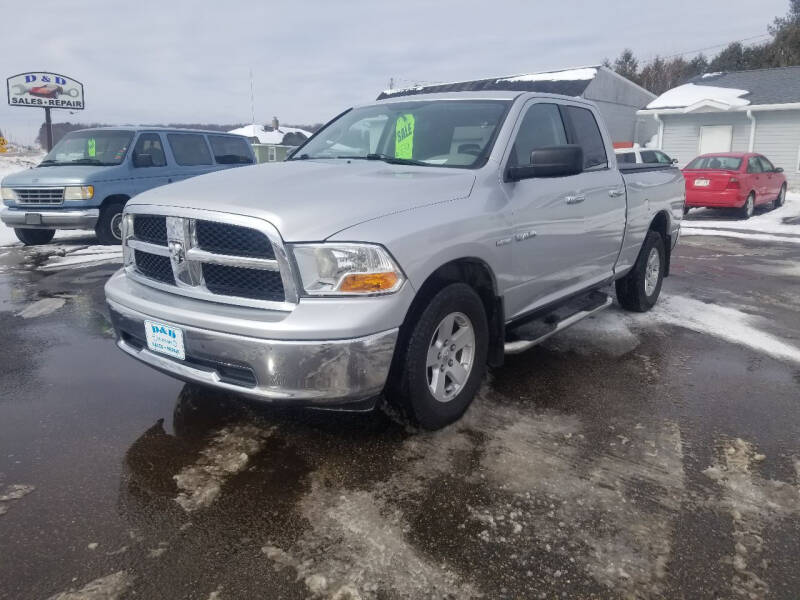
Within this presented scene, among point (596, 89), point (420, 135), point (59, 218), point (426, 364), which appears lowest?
point (426, 364)

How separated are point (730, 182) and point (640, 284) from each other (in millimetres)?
Answer: 10843

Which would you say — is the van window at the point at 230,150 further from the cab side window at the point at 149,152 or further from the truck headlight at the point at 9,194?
the truck headlight at the point at 9,194

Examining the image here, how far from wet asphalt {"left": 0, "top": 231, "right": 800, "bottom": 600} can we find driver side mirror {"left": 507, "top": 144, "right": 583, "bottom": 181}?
1.43 m

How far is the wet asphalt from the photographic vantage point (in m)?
2.36

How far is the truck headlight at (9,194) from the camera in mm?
9922

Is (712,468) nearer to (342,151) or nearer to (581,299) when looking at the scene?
(581,299)

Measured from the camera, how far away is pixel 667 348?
17.0 ft

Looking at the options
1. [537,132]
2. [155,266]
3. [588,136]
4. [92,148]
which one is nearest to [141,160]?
[92,148]

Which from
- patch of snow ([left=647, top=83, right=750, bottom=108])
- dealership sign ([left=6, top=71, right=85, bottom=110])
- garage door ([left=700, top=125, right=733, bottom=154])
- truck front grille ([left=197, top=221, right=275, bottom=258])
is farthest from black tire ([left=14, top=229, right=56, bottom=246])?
garage door ([left=700, top=125, right=733, bottom=154])

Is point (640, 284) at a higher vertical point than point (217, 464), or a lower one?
higher

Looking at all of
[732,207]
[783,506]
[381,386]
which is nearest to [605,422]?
[783,506]

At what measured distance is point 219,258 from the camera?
9.91 ft

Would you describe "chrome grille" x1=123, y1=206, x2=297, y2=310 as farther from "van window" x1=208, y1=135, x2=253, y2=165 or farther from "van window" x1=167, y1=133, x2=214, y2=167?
"van window" x1=208, y1=135, x2=253, y2=165

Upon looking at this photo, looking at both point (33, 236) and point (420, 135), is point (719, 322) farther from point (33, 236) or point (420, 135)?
point (33, 236)
